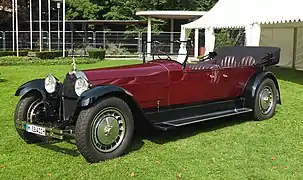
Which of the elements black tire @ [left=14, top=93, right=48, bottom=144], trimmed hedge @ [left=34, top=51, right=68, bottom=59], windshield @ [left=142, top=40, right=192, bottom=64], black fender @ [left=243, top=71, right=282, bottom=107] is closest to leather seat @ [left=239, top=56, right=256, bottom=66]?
black fender @ [left=243, top=71, right=282, bottom=107]

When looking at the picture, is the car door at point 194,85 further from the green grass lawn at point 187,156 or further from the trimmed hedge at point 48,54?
the trimmed hedge at point 48,54

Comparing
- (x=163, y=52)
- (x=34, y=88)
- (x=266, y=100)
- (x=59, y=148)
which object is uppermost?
(x=163, y=52)

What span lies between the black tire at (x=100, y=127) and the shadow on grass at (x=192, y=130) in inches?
33.7

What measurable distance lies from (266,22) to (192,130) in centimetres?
746

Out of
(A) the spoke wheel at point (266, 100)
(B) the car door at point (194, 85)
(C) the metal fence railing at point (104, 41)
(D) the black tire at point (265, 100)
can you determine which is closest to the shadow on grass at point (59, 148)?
(B) the car door at point (194, 85)

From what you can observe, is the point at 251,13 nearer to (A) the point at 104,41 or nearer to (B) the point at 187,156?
(B) the point at 187,156

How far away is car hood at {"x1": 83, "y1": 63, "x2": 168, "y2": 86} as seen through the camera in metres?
5.30

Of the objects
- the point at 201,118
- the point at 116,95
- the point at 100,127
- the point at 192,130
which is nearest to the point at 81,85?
the point at 116,95

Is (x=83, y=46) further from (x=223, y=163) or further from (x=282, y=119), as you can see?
(x=223, y=163)

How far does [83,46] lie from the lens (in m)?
31.4

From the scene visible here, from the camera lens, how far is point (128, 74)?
5.50 metres

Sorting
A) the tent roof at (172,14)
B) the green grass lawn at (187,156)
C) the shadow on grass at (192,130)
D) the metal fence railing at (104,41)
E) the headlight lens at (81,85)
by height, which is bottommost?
the green grass lawn at (187,156)

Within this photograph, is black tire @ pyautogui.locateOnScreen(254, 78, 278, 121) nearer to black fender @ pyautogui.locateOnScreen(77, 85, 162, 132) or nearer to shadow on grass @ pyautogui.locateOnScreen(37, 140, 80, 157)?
black fender @ pyautogui.locateOnScreen(77, 85, 162, 132)

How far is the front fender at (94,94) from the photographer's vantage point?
4805mm
